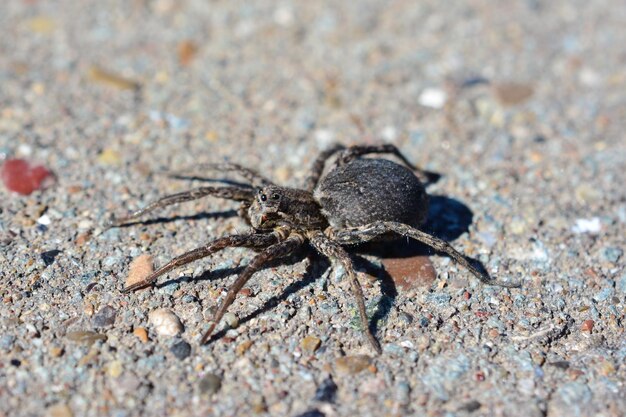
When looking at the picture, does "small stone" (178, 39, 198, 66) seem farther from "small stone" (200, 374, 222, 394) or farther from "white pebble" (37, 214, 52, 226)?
"small stone" (200, 374, 222, 394)

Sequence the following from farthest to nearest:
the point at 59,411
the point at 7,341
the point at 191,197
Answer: the point at 191,197 → the point at 7,341 → the point at 59,411

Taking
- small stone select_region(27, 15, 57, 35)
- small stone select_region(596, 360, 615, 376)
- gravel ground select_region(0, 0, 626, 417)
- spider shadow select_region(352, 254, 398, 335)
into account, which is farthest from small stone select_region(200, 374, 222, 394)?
small stone select_region(27, 15, 57, 35)

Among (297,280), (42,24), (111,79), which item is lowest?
(297,280)

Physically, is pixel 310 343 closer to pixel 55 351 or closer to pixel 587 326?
pixel 55 351

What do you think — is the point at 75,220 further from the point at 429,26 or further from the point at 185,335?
the point at 429,26

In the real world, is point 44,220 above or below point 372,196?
below

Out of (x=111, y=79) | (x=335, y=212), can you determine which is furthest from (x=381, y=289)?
(x=111, y=79)
